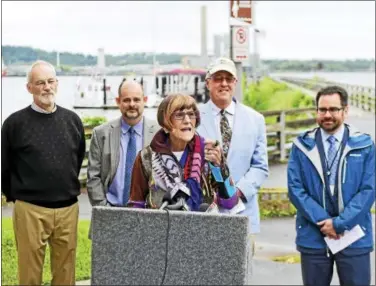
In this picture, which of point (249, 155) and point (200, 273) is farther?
point (249, 155)

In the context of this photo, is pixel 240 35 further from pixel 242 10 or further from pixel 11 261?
pixel 11 261

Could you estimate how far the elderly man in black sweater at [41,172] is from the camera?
15.4 ft

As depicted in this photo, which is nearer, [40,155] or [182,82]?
[40,155]

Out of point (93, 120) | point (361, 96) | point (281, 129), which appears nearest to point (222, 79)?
point (93, 120)

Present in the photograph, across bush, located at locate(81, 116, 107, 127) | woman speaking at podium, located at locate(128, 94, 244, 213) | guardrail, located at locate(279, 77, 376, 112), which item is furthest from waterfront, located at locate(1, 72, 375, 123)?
guardrail, located at locate(279, 77, 376, 112)

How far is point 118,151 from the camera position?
476 centimetres

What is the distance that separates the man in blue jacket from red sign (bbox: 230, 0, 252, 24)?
3.80 metres

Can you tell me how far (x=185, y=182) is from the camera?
3.81 metres

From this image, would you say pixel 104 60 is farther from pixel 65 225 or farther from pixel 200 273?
pixel 200 273

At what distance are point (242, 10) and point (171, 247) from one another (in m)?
5.19

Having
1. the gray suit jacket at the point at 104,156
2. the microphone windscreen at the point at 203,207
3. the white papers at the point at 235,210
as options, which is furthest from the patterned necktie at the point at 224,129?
the microphone windscreen at the point at 203,207

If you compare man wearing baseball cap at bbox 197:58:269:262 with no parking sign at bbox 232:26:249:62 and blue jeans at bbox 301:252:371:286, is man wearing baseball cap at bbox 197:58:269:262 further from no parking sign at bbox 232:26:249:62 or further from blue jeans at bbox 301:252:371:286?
no parking sign at bbox 232:26:249:62

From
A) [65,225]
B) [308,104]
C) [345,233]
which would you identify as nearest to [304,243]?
[345,233]

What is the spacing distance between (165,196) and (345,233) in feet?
4.53
